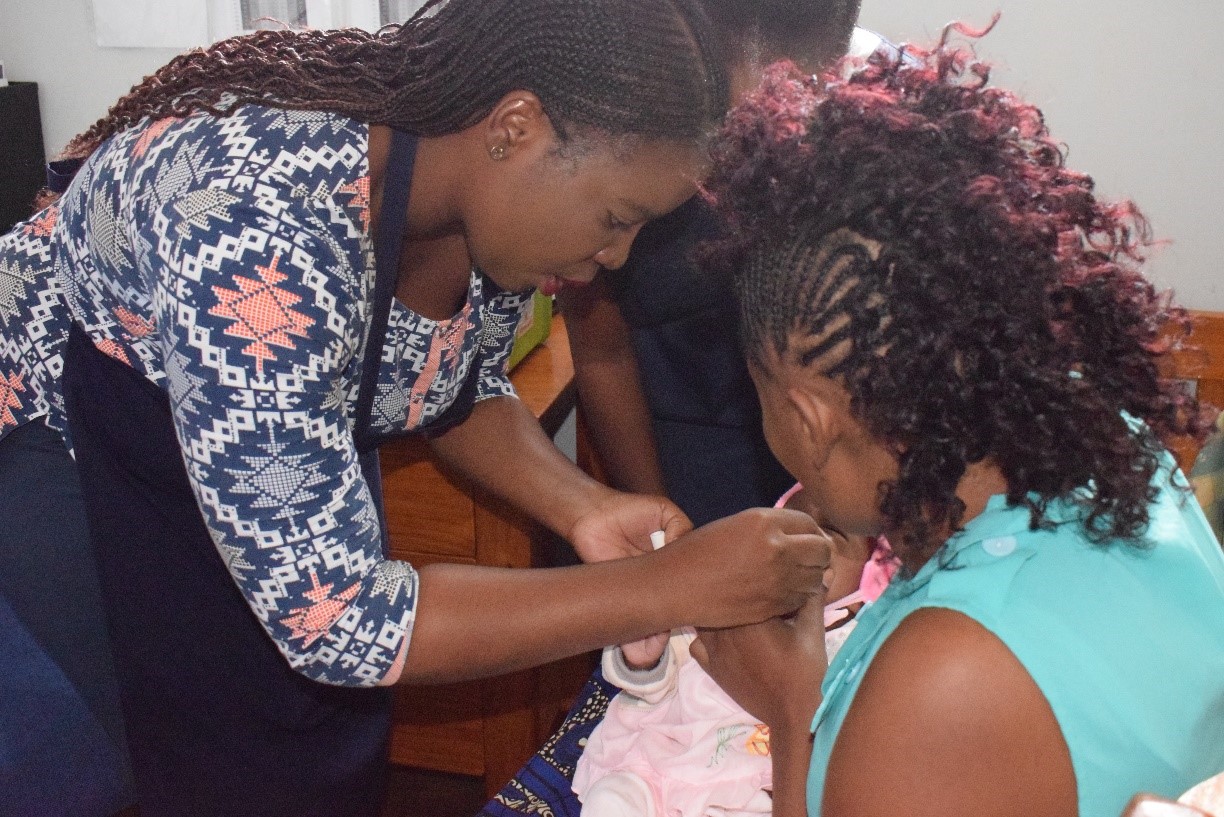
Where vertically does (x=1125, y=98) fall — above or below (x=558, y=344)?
above

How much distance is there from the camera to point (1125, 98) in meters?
1.93

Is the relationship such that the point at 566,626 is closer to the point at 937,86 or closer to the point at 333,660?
the point at 333,660

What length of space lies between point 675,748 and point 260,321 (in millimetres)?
687

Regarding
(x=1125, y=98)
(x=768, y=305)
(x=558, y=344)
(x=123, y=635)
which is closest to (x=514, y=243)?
(x=768, y=305)

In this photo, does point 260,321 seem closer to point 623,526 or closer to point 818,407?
point 818,407

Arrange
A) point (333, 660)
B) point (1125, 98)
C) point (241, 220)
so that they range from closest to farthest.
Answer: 1. point (241, 220)
2. point (333, 660)
3. point (1125, 98)

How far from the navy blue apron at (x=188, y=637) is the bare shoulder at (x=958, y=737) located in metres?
0.54

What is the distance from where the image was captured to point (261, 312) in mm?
824

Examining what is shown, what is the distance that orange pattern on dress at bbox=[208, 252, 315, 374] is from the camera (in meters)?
0.82

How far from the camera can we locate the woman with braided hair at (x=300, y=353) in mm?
853

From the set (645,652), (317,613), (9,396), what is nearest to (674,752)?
(645,652)

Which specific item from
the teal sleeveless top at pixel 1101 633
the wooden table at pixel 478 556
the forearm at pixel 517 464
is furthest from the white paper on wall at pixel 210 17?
the teal sleeveless top at pixel 1101 633

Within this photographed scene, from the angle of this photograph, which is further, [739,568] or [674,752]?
[674,752]

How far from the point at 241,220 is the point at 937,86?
21.0 inches
